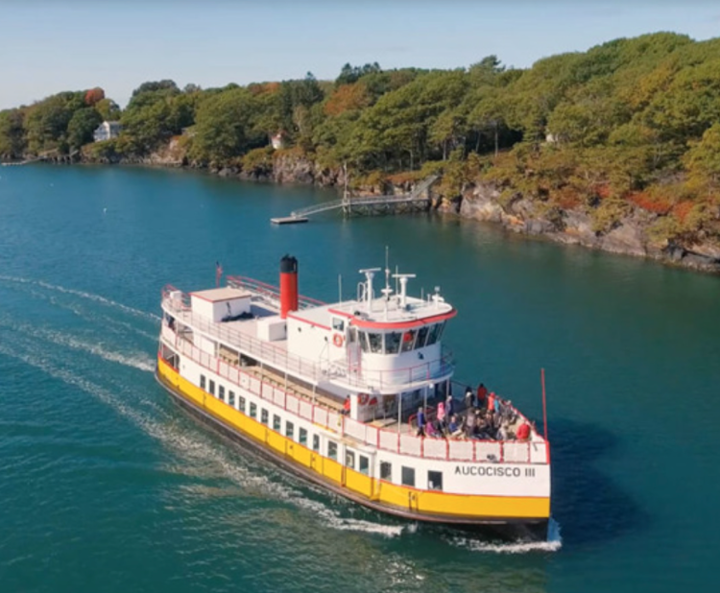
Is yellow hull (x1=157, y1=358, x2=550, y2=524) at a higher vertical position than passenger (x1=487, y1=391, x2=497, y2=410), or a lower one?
lower

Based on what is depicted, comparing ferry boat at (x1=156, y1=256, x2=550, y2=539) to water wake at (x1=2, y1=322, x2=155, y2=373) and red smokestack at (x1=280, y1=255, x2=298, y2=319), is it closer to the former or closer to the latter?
red smokestack at (x1=280, y1=255, x2=298, y2=319)

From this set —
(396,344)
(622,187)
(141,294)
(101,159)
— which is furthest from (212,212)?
(101,159)

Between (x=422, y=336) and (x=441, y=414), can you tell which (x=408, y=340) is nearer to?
(x=422, y=336)

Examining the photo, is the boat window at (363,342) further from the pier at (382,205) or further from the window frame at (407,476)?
the pier at (382,205)

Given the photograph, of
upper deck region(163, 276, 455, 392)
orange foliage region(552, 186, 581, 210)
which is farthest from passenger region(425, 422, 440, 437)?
orange foliage region(552, 186, 581, 210)

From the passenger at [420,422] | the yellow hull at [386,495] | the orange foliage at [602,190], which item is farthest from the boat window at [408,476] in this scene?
the orange foliage at [602,190]

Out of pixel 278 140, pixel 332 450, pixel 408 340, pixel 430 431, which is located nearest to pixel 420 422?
pixel 430 431

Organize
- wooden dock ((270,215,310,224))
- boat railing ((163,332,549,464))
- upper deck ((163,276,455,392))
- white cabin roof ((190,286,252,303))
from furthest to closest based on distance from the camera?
1. wooden dock ((270,215,310,224))
2. white cabin roof ((190,286,252,303))
3. upper deck ((163,276,455,392))
4. boat railing ((163,332,549,464))
